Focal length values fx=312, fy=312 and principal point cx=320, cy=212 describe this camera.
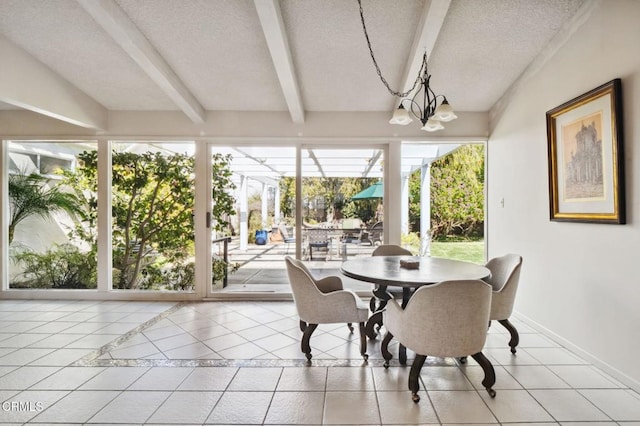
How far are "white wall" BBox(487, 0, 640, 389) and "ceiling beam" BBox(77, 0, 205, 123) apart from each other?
3.98 meters

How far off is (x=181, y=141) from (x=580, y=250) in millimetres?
4809

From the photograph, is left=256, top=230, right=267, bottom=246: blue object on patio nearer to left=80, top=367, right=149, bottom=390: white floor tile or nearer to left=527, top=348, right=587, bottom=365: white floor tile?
left=80, top=367, right=149, bottom=390: white floor tile

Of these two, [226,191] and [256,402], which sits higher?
[226,191]

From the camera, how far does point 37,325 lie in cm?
346

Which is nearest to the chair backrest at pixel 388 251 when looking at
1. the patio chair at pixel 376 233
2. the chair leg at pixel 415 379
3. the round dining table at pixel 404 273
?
the round dining table at pixel 404 273

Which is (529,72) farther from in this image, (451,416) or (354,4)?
(451,416)

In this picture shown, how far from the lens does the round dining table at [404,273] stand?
2.32 metres

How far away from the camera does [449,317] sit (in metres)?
1.99

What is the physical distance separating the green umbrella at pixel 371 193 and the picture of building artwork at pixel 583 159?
83.9 inches

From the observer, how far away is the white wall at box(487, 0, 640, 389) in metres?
2.27

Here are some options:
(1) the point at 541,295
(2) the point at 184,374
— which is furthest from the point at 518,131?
(2) the point at 184,374

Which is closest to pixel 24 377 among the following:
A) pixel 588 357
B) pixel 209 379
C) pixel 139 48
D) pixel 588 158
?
pixel 209 379

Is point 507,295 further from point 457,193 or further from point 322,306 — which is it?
point 457,193

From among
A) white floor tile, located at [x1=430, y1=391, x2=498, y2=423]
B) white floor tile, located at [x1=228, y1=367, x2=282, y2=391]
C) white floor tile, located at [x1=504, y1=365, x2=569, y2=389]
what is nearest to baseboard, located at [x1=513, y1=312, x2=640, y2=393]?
white floor tile, located at [x1=504, y1=365, x2=569, y2=389]
